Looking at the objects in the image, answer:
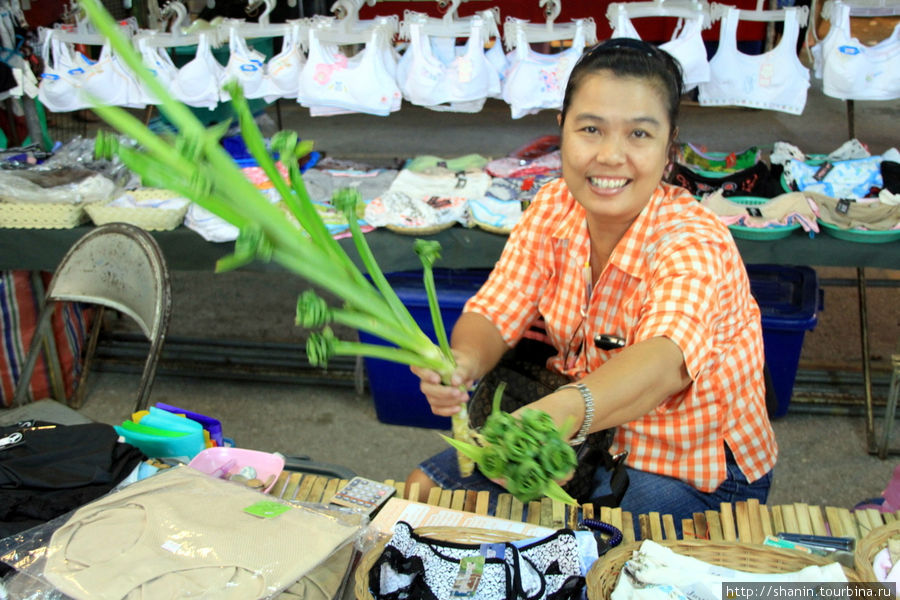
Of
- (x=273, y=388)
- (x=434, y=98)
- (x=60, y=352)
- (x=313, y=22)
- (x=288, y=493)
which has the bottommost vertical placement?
(x=273, y=388)

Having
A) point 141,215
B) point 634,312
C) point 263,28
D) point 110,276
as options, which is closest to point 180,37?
point 263,28

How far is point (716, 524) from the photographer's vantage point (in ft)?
5.00

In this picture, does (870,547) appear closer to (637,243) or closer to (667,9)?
(637,243)

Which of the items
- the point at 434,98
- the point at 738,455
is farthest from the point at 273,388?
the point at 738,455

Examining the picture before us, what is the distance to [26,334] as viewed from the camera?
3303 mm

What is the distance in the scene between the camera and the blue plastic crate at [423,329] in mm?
3033

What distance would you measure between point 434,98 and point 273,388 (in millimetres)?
1489

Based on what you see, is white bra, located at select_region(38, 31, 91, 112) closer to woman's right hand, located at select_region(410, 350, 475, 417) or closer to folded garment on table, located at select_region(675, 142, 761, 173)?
folded garment on table, located at select_region(675, 142, 761, 173)

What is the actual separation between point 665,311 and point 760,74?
2.18 meters

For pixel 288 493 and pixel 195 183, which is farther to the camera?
pixel 288 493

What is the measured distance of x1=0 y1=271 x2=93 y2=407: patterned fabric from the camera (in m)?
3.23

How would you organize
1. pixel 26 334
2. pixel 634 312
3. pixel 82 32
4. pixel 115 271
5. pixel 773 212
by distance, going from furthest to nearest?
pixel 82 32
pixel 26 334
pixel 773 212
pixel 115 271
pixel 634 312

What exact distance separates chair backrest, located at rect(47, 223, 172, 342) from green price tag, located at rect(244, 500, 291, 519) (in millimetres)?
1056

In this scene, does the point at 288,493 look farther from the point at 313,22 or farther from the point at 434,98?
the point at 313,22
